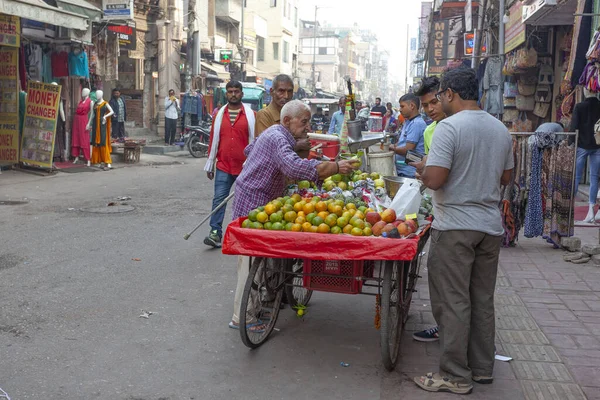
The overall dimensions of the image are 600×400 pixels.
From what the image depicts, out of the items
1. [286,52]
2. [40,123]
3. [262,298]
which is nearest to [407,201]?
[262,298]

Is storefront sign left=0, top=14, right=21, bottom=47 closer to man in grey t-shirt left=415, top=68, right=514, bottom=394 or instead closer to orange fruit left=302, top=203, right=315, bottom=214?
orange fruit left=302, top=203, right=315, bottom=214

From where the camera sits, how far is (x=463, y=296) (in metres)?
3.97

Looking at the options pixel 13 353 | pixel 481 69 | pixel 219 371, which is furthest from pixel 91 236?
pixel 481 69

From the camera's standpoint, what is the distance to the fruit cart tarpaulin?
4023 mm

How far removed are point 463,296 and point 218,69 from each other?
1409 inches

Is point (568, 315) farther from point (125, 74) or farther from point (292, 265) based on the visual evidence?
point (125, 74)

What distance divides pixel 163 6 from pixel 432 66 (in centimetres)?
1312

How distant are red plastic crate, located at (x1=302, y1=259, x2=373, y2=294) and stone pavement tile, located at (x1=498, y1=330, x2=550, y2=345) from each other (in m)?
1.32

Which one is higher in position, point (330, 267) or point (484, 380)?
point (330, 267)

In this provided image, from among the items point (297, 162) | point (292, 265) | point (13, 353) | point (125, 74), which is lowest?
point (13, 353)

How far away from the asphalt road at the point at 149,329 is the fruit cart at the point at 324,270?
230 mm

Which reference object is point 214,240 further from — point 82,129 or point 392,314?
point 82,129

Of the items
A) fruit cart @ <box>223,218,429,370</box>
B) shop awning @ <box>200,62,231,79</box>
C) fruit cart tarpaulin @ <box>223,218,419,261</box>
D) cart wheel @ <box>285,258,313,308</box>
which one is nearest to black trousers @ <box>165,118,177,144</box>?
shop awning @ <box>200,62,231,79</box>

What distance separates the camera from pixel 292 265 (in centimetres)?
500
